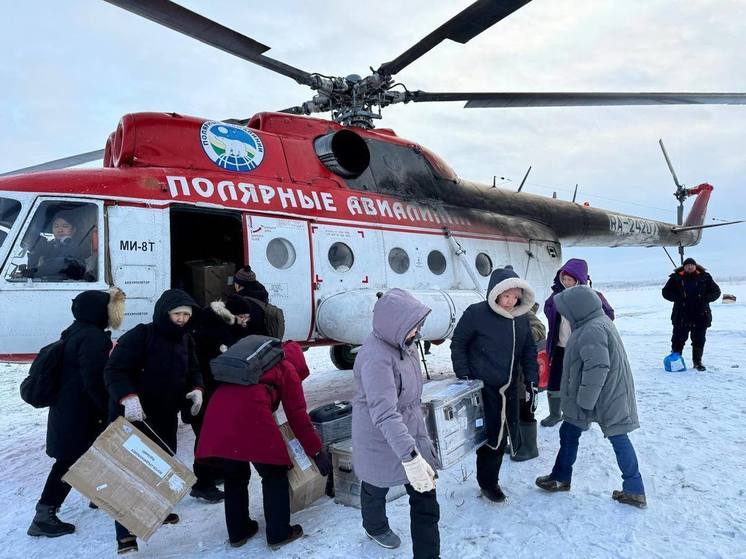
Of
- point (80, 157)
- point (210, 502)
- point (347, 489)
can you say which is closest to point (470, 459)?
point (347, 489)

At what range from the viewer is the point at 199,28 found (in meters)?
5.07

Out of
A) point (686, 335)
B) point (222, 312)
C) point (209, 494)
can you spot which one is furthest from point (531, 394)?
point (686, 335)

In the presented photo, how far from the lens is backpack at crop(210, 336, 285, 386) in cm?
312

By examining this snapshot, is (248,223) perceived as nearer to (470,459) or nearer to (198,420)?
(198,420)

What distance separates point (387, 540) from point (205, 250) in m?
4.99

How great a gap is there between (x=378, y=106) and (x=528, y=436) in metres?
5.32

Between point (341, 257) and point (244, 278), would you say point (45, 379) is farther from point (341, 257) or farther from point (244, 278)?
point (341, 257)

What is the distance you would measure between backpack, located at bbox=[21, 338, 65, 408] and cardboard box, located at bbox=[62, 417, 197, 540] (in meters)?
0.72

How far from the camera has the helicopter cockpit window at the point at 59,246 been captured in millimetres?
4531

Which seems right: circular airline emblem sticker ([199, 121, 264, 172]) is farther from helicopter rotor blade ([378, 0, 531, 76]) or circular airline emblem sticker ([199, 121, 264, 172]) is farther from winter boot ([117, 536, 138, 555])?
winter boot ([117, 536, 138, 555])

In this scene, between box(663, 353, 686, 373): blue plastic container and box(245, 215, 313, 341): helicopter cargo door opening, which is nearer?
box(245, 215, 313, 341): helicopter cargo door opening

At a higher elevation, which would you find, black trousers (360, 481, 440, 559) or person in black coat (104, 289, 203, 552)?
person in black coat (104, 289, 203, 552)

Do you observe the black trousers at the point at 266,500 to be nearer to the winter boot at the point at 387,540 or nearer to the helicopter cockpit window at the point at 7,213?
the winter boot at the point at 387,540

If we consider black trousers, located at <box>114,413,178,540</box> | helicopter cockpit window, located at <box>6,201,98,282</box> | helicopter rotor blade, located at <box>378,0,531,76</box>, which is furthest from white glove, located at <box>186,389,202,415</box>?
helicopter rotor blade, located at <box>378,0,531,76</box>
